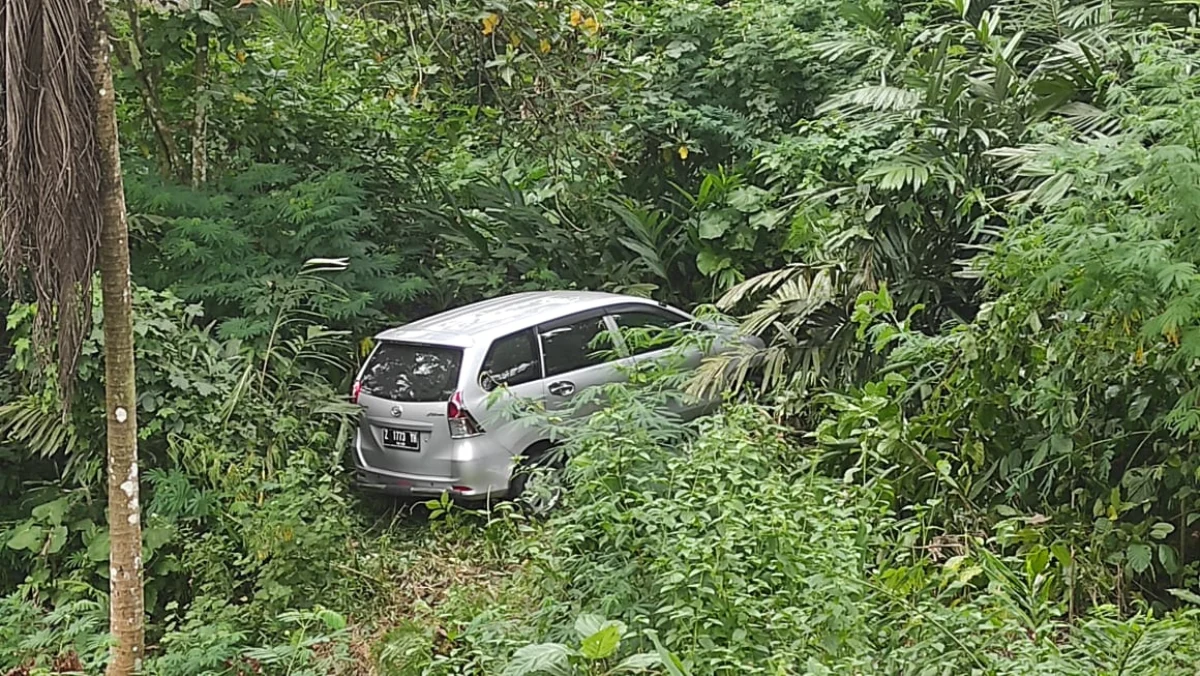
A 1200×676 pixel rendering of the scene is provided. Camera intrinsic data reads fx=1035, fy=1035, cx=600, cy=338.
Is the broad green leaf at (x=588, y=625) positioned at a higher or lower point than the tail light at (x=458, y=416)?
higher

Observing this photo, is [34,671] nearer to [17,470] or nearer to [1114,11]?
[17,470]

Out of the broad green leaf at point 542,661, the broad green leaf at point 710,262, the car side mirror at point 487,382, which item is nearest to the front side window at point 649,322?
the car side mirror at point 487,382

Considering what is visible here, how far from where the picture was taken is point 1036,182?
18.8ft

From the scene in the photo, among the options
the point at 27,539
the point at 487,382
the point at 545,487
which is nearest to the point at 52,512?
the point at 27,539

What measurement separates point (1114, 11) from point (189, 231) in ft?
21.0

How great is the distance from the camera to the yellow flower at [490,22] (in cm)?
738

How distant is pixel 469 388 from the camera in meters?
6.34

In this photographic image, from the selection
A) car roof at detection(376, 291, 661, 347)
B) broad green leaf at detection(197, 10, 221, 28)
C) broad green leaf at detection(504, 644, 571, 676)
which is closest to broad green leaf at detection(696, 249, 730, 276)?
car roof at detection(376, 291, 661, 347)

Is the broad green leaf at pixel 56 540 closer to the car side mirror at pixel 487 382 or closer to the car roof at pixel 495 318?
the car roof at pixel 495 318

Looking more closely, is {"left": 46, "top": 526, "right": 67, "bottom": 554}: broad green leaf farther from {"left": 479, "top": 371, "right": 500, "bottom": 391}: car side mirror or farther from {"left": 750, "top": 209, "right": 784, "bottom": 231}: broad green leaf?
{"left": 750, "top": 209, "right": 784, "bottom": 231}: broad green leaf

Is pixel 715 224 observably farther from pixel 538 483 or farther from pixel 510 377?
pixel 538 483

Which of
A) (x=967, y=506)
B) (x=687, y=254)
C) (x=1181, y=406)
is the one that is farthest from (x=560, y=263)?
(x=1181, y=406)

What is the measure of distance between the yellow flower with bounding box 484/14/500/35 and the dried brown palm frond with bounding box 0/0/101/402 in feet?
11.4

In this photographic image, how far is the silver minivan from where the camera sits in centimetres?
634
